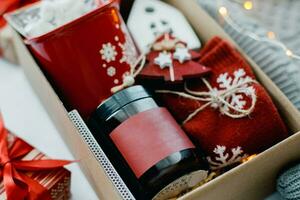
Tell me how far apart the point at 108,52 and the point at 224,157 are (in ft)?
0.80

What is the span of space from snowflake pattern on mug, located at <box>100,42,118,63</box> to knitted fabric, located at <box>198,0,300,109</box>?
9.7 inches

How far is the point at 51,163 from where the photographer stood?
0.68 metres

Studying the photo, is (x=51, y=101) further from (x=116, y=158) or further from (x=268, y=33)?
(x=268, y=33)

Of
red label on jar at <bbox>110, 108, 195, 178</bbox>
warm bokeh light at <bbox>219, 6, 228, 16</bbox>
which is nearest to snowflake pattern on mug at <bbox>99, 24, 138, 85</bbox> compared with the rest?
red label on jar at <bbox>110, 108, 195, 178</bbox>

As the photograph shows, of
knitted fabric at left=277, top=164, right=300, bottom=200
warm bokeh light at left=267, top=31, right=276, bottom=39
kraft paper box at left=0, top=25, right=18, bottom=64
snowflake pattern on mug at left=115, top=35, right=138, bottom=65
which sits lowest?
knitted fabric at left=277, top=164, right=300, bottom=200

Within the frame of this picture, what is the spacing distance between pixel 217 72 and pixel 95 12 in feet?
0.71

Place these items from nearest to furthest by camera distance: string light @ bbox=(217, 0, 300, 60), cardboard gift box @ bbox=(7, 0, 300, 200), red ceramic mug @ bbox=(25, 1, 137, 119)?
1. cardboard gift box @ bbox=(7, 0, 300, 200)
2. red ceramic mug @ bbox=(25, 1, 137, 119)
3. string light @ bbox=(217, 0, 300, 60)

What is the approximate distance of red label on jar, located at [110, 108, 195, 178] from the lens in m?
0.62

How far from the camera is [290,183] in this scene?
64 centimetres

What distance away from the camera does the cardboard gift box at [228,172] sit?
59 cm

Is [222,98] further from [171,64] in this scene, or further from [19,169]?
[19,169]

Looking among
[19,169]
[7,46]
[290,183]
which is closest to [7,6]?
[7,46]

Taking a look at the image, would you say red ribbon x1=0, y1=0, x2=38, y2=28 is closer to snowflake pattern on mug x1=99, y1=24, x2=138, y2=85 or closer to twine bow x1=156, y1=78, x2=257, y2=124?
snowflake pattern on mug x1=99, y1=24, x2=138, y2=85

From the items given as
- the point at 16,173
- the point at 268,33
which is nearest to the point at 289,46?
the point at 268,33
